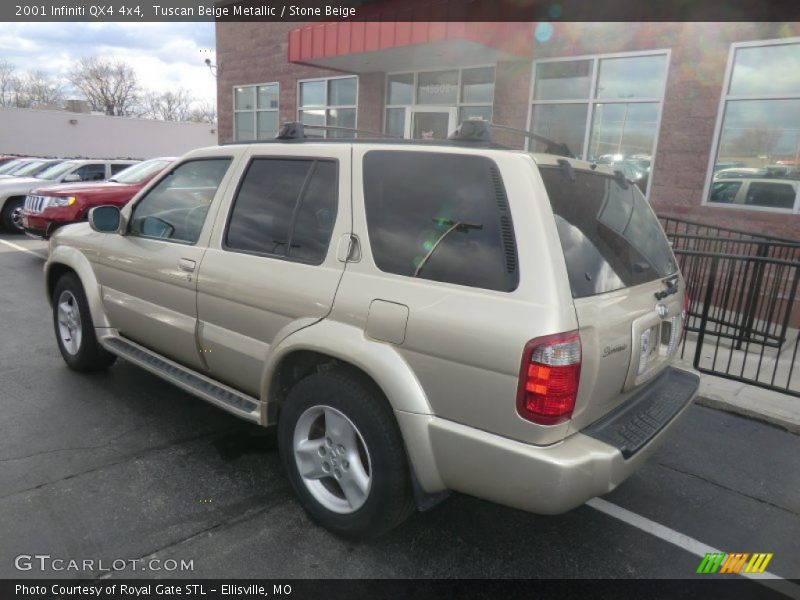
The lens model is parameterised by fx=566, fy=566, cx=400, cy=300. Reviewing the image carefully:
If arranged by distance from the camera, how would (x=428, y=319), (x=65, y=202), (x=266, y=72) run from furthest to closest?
1. (x=266, y=72)
2. (x=65, y=202)
3. (x=428, y=319)

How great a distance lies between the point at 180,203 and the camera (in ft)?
12.5

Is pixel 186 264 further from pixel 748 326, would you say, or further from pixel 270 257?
pixel 748 326

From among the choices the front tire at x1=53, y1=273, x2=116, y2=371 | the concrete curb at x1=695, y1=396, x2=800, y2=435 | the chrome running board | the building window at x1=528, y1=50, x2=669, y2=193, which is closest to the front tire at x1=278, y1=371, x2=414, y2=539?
the chrome running board

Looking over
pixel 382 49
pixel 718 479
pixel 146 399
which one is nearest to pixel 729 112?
pixel 382 49

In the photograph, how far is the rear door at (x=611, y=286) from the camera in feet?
7.48

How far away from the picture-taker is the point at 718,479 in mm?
3566

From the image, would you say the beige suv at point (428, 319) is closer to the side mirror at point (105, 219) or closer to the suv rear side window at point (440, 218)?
the suv rear side window at point (440, 218)

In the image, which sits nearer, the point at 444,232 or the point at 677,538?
the point at 444,232

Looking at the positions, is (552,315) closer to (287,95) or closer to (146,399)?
(146,399)

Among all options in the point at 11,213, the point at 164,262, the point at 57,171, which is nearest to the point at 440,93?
the point at 57,171

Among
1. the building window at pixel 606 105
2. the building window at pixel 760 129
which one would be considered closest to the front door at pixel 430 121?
the building window at pixel 606 105

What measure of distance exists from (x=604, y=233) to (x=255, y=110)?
15.7 meters

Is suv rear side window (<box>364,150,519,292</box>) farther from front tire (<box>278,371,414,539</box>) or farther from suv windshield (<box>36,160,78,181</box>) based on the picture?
suv windshield (<box>36,160,78,181</box>)

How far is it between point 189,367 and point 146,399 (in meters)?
0.84
